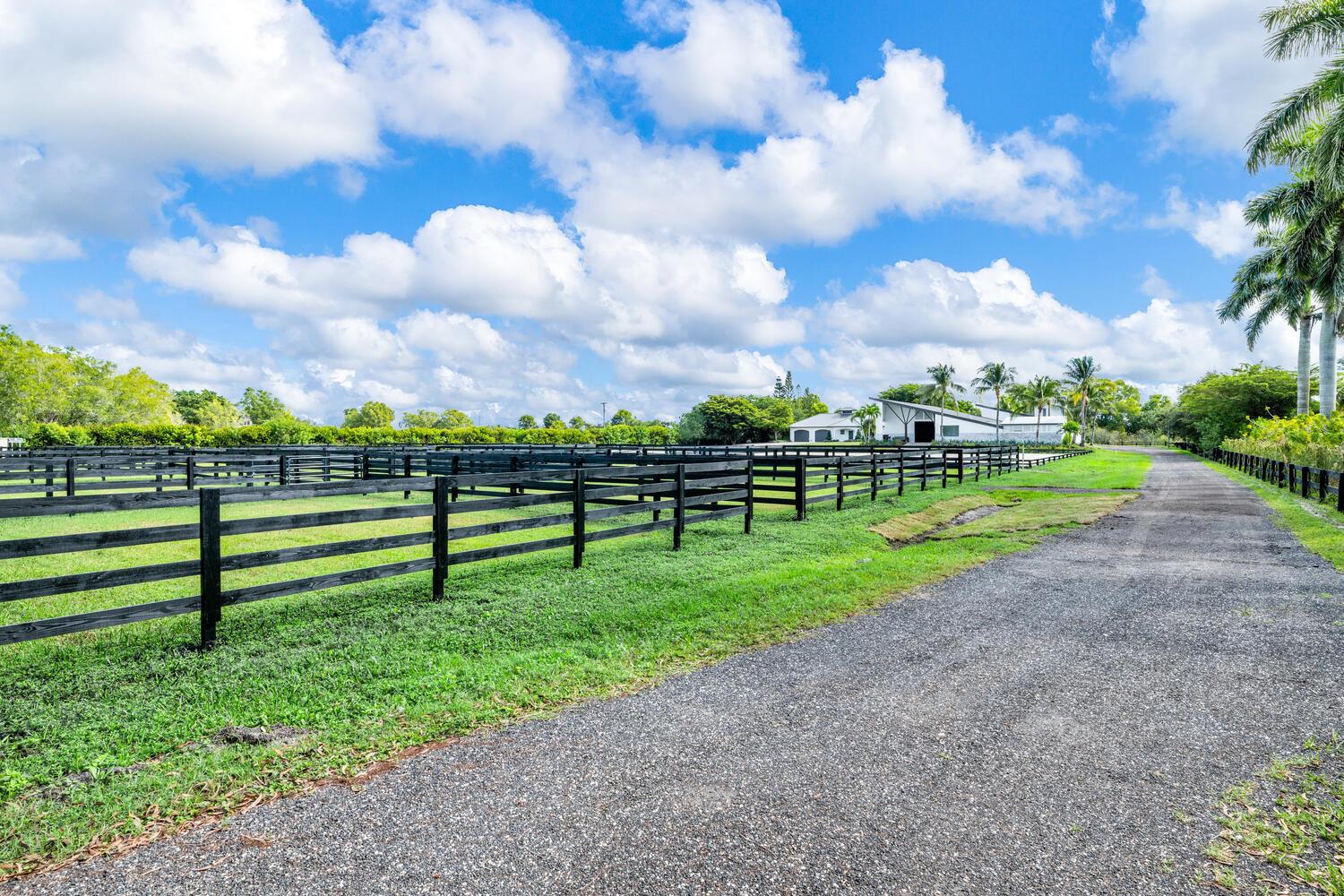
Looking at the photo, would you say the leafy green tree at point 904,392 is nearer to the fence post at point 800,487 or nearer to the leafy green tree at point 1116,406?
the leafy green tree at point 1116,406

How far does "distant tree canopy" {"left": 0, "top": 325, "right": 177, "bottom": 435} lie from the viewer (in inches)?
1870

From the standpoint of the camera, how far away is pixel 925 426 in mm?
66000

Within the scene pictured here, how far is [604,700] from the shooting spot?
4.20 m

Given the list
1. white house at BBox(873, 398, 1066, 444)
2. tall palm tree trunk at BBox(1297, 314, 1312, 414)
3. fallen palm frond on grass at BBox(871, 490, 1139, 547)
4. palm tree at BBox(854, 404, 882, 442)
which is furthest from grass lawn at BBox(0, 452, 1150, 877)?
palm tree at BBox(854, 404, 882, 442)

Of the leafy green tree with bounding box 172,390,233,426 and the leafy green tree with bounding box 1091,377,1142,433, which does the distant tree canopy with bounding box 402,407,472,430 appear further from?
the leafy green tree with bounding box 1091,377,1142,433

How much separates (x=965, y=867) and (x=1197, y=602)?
5.74 meters

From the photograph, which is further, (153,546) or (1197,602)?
(153,546)

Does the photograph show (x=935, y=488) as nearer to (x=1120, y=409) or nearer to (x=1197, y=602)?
(x=1197, y=602)

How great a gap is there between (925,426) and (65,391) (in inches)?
2770

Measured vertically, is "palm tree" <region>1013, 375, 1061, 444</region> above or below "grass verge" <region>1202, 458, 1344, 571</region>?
above

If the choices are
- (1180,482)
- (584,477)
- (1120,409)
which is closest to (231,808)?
(584,477)

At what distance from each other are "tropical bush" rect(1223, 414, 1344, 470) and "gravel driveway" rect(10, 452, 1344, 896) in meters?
20.4

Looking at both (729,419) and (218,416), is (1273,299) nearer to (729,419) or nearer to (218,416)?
(729,419)

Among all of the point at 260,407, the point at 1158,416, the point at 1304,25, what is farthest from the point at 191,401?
the point at 1158,416
